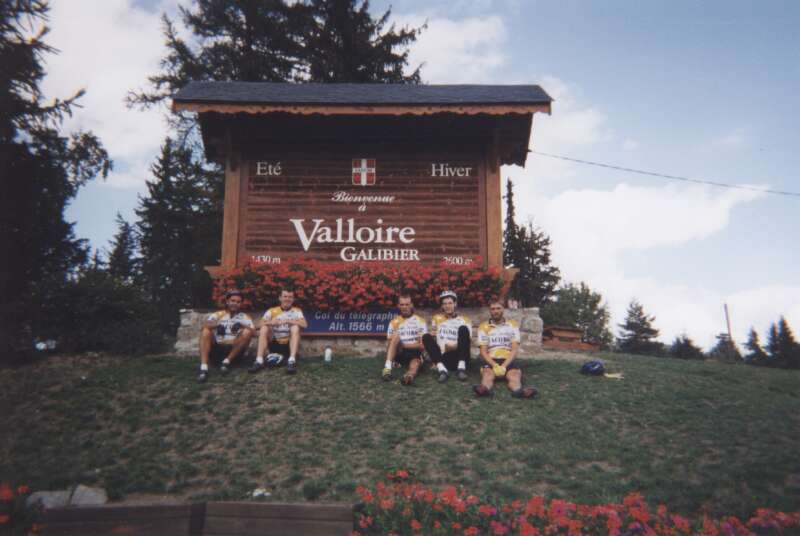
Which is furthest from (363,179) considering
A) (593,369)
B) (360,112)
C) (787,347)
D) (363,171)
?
(787,347)

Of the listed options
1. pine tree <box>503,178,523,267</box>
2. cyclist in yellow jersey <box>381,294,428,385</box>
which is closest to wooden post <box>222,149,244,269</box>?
cyclist in yellow jersey <box>381,294,428,385</box>

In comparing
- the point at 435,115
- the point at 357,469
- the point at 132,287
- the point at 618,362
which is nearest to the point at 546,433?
the point at 357,469

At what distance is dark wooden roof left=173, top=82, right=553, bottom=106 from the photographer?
30.9ft

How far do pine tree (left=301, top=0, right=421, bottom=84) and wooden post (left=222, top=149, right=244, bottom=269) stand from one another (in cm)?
1129

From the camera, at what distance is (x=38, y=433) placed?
5.52 m

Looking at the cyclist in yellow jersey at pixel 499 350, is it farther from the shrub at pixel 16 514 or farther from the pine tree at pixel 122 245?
the pine tree at pixel 122 245

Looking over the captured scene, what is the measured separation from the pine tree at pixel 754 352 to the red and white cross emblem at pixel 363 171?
3084 cm

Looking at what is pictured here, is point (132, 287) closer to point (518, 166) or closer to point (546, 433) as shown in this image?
point (546, 433)

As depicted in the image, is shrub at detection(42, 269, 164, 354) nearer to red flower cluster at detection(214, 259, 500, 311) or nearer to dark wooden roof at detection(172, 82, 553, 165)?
red flower cluster at detection(214, 259, 500, 311)

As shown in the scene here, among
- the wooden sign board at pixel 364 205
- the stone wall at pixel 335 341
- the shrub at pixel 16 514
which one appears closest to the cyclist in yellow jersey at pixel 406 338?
the stone wall at pixel 335 341

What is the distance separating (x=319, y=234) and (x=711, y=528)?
7.90m

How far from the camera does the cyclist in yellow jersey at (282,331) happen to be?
7.70m

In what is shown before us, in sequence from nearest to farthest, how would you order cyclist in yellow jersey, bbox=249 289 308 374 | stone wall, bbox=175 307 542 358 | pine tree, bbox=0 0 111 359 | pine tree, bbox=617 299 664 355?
cyclist in yellow jersey, bbox=249 289 308 374 < stone wall, bbox=175 307 542 358 < pine tree, bbox=0 0 111 359 < pine tree, bbox=617 299 664 355

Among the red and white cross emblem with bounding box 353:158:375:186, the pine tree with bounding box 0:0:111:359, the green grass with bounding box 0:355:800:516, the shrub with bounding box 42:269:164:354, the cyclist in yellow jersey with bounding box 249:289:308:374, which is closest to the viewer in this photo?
the green grass with bounding box 0:355:800:516
